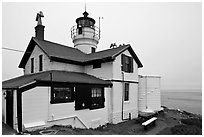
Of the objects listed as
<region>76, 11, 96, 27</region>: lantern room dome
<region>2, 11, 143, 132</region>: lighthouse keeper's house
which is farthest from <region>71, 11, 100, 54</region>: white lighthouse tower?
<region>2, 11, 143, 132</region>: lighthouse keeper's house

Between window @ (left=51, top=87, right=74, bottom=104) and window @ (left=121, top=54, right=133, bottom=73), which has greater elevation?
window @ (left=121, top=54, right=133, bottom=73)

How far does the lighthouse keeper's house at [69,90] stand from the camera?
8.77 metres

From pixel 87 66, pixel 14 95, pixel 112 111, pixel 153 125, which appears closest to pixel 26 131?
pixel 14 95

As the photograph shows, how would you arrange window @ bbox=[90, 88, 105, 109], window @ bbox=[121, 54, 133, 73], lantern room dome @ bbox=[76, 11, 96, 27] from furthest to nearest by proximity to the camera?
lantern room dome @ bbox=[76, 11, 96, 27]
window @ bbox=[121, 54, 133, 73]
window @ bbox=[90, 88, 105, 109]

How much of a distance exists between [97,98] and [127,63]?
16.4 feet

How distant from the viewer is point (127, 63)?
595 inches

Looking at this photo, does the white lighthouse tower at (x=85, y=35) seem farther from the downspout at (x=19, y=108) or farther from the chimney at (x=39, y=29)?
the downspout at (x=19, y=108)

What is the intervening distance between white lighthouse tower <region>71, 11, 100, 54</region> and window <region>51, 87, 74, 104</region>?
9.88 meters

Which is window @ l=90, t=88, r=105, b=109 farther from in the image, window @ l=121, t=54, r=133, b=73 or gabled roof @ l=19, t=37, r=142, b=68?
window @ l=121, t=54, r=133, b=73

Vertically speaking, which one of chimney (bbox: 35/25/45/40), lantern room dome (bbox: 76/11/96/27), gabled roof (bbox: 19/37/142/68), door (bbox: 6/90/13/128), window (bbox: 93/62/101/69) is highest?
lantern room dome (bbox: 76/11/96/27)

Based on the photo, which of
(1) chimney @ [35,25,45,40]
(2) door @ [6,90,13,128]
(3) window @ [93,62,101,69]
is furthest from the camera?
(1) chimney @ [35,25,45,40]

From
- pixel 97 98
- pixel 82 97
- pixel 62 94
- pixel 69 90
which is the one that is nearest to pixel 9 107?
pixel 62 94

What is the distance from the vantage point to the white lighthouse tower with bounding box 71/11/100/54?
19.9m

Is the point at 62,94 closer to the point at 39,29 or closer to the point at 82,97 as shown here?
the point at 82,97
